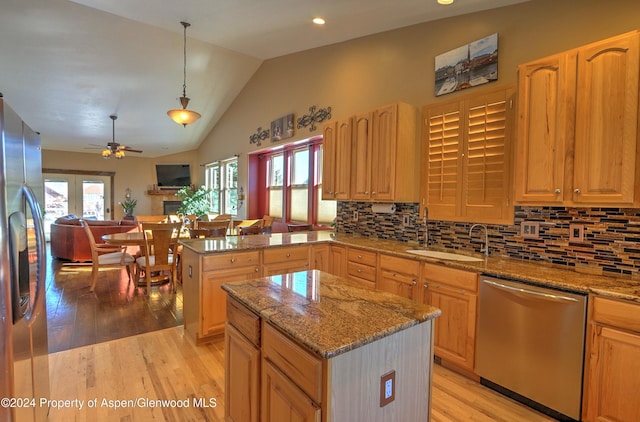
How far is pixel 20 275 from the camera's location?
4.54 ft

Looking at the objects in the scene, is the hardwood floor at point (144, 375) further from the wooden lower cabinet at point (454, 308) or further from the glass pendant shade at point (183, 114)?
the glass pendant shade at point (183, 114)

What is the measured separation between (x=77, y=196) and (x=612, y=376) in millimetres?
12398

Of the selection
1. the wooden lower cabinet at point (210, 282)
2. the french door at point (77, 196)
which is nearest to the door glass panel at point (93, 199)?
the french door at point (77, 196)

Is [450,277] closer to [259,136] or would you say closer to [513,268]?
[513,268]

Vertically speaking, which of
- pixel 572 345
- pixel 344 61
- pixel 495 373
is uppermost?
pixel 344 61

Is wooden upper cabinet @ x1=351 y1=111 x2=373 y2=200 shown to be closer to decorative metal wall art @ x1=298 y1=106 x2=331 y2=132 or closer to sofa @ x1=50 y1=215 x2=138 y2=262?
decorative metal wall art @ x1=298 y1=106 x2=331 y2=132

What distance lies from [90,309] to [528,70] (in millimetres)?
4897

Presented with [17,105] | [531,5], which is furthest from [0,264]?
[17,105]

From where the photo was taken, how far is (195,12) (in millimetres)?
3820

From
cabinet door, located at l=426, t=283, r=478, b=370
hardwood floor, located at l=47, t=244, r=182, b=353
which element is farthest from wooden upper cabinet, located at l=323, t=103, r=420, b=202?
hardwood floor, located at l=47, t=244, r=182, b=353

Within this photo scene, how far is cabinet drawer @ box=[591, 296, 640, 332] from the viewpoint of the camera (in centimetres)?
162

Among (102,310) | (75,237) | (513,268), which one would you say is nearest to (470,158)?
(513,268)

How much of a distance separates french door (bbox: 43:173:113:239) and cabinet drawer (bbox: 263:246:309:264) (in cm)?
876

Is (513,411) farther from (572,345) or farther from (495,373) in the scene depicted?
(572,345)
